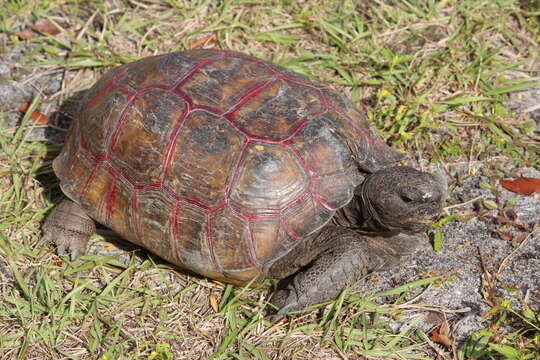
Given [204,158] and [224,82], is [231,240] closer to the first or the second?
[204,158]

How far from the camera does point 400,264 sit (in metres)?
4.17

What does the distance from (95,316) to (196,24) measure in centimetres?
334

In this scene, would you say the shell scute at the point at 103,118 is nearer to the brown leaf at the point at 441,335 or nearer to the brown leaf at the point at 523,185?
the brown leaf at the point at 441,335

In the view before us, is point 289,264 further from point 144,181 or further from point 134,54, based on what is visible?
point 134,54

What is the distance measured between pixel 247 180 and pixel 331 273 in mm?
845

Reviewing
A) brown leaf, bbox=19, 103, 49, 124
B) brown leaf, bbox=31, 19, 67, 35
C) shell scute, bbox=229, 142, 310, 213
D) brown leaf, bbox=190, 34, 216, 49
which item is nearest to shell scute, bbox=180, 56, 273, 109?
shell scute, bbox=229, 142, 310, 213

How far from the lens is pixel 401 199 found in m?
3.73

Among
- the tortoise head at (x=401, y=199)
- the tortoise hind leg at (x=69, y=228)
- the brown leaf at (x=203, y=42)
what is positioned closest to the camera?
the tortoise head at (x=401, y=199)

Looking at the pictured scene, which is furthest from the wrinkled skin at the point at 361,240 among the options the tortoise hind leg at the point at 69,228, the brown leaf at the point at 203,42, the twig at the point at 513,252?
the brown leaf at the point at 203,42

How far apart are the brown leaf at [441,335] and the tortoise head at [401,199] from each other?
669mm

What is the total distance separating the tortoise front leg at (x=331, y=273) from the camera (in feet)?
12.4

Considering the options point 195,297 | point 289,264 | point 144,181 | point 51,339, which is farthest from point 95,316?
point 289,264

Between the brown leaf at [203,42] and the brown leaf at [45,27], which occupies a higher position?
the brown leaf at [203,42]

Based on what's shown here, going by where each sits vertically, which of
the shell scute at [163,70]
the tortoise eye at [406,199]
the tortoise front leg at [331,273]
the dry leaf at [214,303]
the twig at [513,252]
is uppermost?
the shell scute at [163,70]
